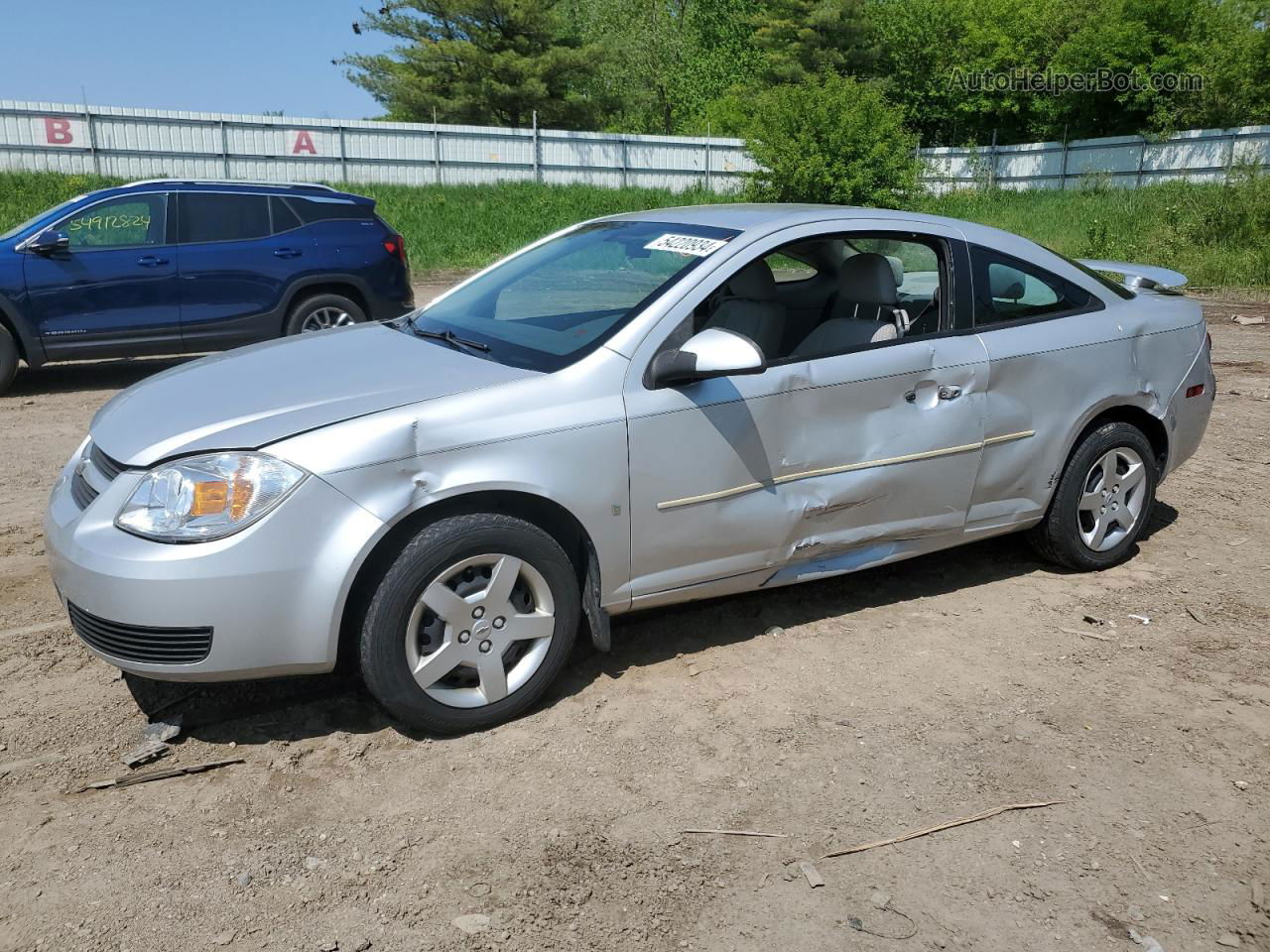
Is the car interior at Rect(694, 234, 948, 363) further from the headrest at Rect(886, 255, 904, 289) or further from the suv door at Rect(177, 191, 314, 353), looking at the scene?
the suv door at Rect(177, 191, 314, 353)

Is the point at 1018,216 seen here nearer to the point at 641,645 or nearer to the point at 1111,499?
the point at 1111,499

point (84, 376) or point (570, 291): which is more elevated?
point (570, 291)

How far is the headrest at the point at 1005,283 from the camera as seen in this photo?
4.57 metres

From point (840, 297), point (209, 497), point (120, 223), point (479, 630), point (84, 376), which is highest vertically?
point (840, 297)

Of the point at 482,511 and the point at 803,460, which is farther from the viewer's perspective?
the point at 803,460

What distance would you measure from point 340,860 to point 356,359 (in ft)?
5.80

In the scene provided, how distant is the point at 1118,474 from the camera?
5051 millimetres

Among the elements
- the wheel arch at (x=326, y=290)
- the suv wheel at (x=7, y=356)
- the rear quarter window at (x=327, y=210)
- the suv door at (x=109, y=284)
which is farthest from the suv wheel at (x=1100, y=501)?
the suv wheel at (x=7, y=356)

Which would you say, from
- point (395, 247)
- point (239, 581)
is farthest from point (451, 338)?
point (395, 247)

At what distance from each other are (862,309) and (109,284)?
7235mm

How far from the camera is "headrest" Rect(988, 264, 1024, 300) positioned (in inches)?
180

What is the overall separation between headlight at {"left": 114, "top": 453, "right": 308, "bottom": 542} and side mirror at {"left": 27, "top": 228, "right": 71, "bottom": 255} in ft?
23.0

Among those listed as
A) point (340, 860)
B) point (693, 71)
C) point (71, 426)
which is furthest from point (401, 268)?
point (693, 71)

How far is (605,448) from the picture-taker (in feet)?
11.8
